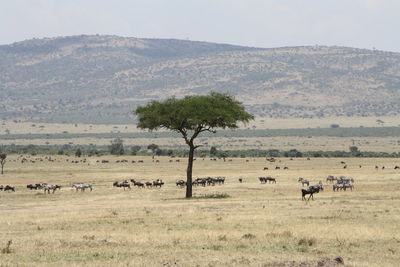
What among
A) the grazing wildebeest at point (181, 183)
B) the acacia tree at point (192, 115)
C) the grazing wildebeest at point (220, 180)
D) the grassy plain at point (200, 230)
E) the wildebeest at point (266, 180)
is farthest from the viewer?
the wildebeest at point (266, 180)

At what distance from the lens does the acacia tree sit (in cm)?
5172

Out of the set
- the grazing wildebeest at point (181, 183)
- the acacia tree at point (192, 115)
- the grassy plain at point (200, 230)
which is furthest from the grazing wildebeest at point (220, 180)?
the acacia tree at point (192, 115)

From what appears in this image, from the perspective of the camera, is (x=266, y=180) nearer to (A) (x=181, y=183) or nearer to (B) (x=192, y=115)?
(A) (x=181, y=183)

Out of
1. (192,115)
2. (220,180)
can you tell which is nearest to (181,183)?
(220,180)

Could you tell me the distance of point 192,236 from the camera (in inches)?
1042

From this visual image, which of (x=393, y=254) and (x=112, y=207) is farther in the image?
(x=112, y=207)

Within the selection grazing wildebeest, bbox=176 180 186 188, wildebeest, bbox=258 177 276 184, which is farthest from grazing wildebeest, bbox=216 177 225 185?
grazing wildebeest, bbox=176 180 186 188

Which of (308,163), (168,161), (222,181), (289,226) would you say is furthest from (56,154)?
(289,226)

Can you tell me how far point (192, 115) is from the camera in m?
51.8

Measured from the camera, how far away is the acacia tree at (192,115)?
51.7 metres

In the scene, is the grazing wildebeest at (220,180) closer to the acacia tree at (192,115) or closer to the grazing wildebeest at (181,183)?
the grazing wildebeest at (181,183)

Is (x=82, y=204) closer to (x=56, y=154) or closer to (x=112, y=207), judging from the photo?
(x=112, y=207)

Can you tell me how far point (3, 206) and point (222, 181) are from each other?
26362 millimetres

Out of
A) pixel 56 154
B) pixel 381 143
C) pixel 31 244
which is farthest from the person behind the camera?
pixel 381 143
